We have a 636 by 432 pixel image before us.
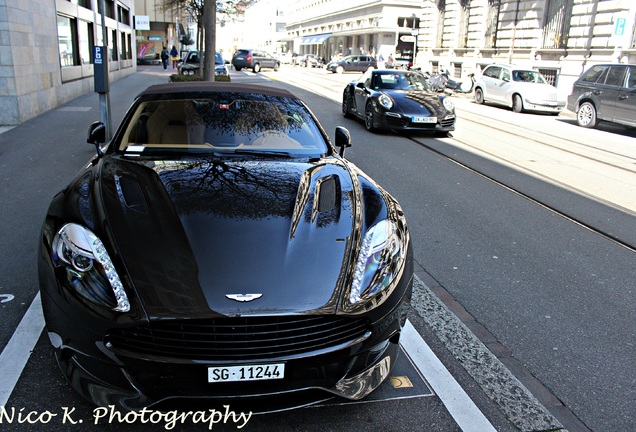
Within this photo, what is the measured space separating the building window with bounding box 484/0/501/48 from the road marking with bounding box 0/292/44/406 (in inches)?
1254

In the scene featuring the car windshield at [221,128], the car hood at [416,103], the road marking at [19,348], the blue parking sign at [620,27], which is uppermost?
the blue parking sign at [620,27]

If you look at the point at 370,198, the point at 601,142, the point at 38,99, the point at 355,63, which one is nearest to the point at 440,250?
the point at 370,198

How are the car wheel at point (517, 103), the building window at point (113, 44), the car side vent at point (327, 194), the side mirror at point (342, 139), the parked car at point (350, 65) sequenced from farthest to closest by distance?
the parked car at point (350, 65)
the building window at point (113, 44)
the car wheel at point (517, 103)
the side mirror at point (342, 139)
the car side vent at point (327, 194)

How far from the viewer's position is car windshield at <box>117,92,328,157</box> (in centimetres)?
386

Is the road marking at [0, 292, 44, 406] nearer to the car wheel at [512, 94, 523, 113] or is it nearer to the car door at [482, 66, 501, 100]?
the car wheel at [512, 94, 523, 113]

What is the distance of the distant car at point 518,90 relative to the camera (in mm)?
18734

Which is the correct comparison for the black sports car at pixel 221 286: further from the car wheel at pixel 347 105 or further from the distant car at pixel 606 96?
the distant car at pixel 606 96

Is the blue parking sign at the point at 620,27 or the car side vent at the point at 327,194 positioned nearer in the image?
the car side vent at the point at 327,194

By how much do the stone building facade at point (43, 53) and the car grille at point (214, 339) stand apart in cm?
1145

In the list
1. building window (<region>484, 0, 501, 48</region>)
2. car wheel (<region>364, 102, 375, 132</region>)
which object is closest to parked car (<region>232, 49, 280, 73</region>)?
building window (<region>484, 0, 501, 48</region>)

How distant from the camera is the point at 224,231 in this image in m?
2.73

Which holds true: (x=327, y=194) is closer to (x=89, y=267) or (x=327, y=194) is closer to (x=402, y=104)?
(x=89, y=267)

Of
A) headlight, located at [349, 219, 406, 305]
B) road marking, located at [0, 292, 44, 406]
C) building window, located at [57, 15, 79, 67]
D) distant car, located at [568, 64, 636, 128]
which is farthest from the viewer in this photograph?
building window, located at [57, 15, 79, 67]

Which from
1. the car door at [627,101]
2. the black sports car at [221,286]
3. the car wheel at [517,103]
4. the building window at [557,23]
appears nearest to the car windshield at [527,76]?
the car wheel at [517,103]
